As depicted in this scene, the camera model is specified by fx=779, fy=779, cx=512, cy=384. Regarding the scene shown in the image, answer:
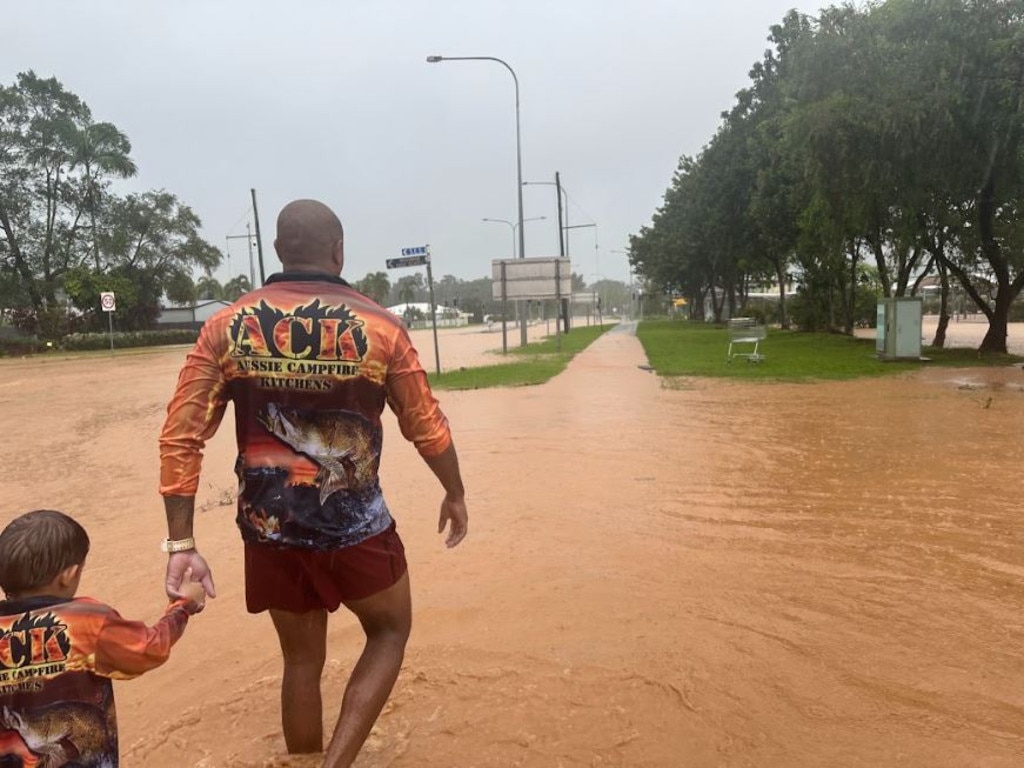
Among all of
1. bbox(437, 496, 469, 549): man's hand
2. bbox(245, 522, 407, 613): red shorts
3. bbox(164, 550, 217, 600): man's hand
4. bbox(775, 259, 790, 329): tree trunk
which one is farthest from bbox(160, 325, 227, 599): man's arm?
bbox(775, 259, 790, 329): tree trunk

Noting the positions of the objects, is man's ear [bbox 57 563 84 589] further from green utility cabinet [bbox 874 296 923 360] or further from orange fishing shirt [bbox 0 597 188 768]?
green utility cabinet [bbox 874 296 923 360]

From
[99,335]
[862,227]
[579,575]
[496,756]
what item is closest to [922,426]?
[579,575]

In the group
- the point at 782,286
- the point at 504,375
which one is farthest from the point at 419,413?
the point at 782,286

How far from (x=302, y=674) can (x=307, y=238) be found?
1471 millimetres

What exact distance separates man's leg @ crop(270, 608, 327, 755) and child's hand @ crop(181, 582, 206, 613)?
29cm

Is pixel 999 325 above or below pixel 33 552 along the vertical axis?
below

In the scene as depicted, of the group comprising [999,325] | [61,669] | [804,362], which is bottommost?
[804,362]

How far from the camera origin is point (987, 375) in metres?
15.2

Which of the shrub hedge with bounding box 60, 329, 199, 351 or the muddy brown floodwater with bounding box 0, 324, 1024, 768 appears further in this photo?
the shrub hedge with bounding box 60, 329, 199, 351

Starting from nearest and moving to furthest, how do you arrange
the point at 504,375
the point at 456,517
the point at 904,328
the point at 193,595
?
the point at 193,595
the point at 456,517
the point at 504,375
the point at 904,328

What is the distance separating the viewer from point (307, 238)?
95.6 inches

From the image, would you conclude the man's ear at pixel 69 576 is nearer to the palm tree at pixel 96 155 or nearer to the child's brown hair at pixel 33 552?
the child's brown hair at pixel 33 552

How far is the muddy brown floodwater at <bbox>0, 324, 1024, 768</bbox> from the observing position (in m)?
2.97

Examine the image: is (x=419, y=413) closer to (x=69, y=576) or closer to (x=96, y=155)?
(x=69, y=576)
